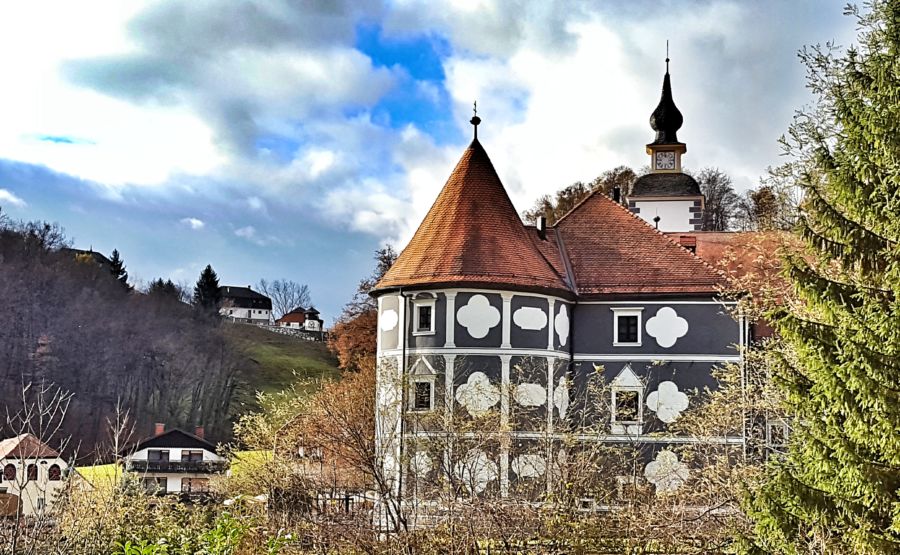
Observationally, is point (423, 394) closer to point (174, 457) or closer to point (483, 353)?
point (483, 353)

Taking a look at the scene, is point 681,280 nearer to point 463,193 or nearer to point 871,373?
point 463,193

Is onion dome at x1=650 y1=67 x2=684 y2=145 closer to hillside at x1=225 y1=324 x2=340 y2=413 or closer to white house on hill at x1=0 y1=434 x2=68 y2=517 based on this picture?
white house on hill at x1=0 y1=434 x2=68 y2=517

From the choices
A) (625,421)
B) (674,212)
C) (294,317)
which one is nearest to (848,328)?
(625,421)

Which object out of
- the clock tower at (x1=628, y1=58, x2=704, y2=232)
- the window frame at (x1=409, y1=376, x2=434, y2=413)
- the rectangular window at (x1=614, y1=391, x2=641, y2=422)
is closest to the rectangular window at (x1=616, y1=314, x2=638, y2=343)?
the rectangular window at (x1=614, y1=391, x2=641, y2=422)

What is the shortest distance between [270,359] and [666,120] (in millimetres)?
58411

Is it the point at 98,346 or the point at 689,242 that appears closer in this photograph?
the point at 689,242

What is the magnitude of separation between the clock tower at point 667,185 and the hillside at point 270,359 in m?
39.5

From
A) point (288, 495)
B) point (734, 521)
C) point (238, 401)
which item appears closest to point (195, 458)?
point (238, 401)

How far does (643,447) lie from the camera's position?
25094 millimetres

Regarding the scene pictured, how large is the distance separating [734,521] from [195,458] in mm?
40342

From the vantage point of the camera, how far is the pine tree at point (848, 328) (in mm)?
10758

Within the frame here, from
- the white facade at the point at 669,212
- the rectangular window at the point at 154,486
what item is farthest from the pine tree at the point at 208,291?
the white facade at the point at 669,212

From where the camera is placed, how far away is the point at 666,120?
42.1 metres

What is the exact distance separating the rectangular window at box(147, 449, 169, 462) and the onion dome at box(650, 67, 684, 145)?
1099 inches
